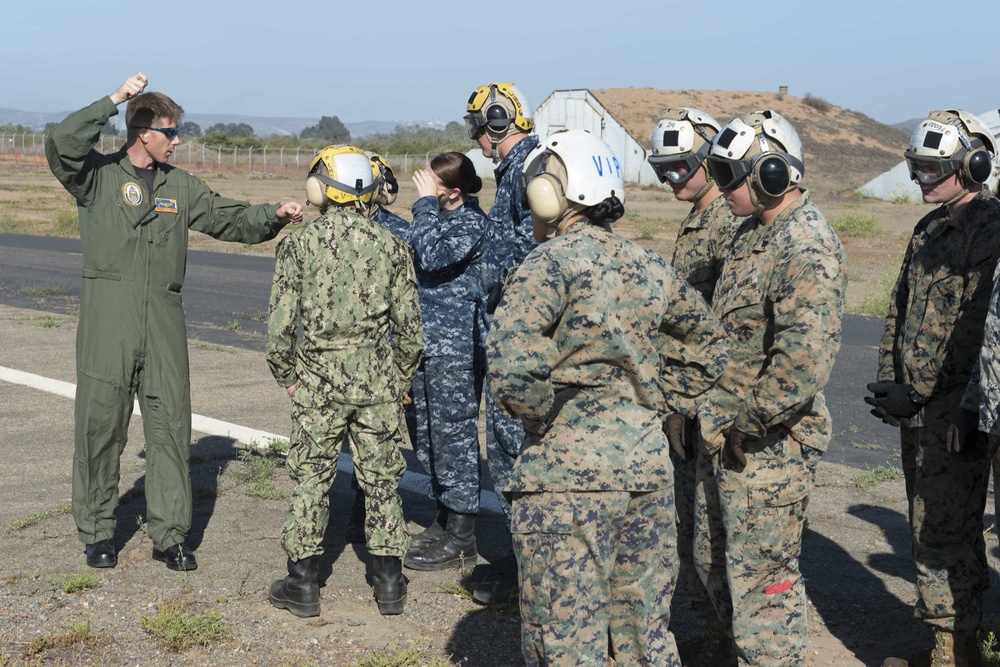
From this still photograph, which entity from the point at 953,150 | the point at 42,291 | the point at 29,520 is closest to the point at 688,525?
the point at 953,150

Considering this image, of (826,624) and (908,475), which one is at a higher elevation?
(908,475)

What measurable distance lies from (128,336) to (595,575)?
10.5 ft

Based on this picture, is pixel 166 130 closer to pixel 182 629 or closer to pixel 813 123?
pixel 182 629

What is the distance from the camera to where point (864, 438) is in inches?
363

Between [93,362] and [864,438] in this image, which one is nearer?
[93,362]

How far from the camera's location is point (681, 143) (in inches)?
204

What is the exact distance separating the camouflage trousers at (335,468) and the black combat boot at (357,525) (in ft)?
3.71

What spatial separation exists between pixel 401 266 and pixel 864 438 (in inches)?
207

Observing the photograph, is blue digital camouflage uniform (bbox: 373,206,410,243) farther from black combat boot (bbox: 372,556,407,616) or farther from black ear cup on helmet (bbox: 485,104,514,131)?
black combat boot (bbox: 372,556,407,616)

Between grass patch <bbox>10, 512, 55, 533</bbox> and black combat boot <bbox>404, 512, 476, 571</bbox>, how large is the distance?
2302 millimetres

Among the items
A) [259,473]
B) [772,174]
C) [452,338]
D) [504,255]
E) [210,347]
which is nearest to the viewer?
[772,174]

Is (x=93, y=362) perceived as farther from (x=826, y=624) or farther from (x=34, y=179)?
(x=34, y=179)

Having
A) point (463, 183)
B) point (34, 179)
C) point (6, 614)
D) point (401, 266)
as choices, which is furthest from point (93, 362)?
point (34, 179)

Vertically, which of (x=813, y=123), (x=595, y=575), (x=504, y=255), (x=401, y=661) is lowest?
(x=401, y=661)
